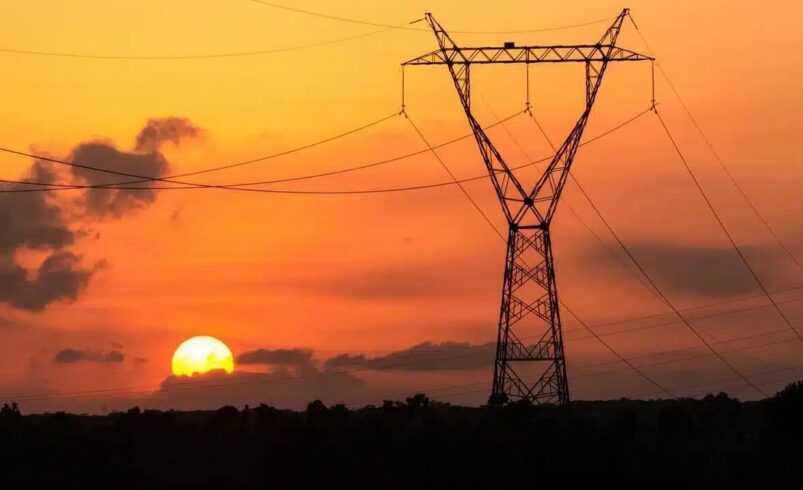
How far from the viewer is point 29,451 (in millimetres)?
103562

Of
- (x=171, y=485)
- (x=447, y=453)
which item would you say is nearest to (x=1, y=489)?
(x=171, y=485)

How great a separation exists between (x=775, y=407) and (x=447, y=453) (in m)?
43.8

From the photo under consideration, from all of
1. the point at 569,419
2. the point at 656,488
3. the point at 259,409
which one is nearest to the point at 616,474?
the point at 656,488

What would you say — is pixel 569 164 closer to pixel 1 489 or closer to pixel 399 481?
pixel 399 481

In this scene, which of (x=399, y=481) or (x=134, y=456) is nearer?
(x=399, y=481)

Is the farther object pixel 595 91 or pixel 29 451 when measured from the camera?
→ pixel 29 451

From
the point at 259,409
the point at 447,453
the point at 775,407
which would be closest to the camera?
the point at 447,453

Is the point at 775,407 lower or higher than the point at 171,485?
higher

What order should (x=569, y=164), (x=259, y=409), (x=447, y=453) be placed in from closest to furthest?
(x=569, y=164)
(x=447, y=453)
(x=259, y=409)

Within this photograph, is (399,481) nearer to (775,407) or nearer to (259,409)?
(775,407)

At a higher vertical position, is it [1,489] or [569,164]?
[569,164]

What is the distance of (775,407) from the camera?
12838cm

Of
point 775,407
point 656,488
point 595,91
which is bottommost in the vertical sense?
point 656,488

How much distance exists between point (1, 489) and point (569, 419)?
1375 inches
